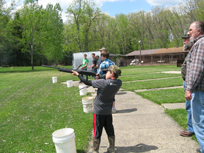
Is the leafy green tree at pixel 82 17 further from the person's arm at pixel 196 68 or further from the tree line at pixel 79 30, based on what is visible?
the person's arm at pixel 196 68

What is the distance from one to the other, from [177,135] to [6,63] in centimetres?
5405

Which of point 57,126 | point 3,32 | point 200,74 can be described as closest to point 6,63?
point 3,32

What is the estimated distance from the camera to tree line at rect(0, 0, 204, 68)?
34.0m

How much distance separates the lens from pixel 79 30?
40.4m

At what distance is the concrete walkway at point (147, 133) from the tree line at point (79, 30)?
1278 inches

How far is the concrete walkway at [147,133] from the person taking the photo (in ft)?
10.8

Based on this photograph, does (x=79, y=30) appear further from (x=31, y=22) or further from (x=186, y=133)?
(x=186, y=133)

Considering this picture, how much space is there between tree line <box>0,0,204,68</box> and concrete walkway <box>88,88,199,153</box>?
107 ft

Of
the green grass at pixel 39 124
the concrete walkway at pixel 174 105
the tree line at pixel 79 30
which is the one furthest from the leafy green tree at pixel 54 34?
the concrete walkway at pixel 174 105

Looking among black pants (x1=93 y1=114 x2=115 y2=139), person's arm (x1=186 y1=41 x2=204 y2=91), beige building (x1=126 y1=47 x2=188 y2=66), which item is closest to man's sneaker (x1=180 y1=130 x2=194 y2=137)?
person's arm (x1=186 y1=41 x2=204 y2=91)

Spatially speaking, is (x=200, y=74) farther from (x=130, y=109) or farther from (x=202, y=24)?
(x=130, y=109)

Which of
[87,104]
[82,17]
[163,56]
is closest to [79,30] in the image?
[82,17]

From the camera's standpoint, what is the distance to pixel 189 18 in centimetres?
4488

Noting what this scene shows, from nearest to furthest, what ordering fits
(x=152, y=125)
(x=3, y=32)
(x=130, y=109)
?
(x=152, y=125), (x=130, y=109), (x=3, y=32)
